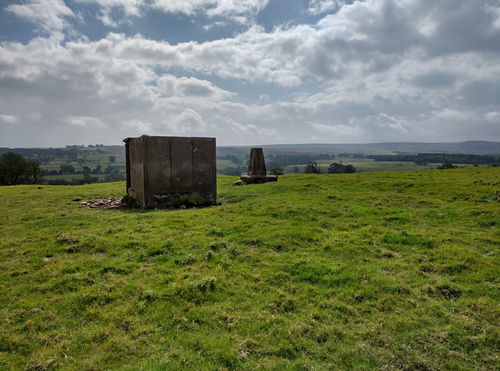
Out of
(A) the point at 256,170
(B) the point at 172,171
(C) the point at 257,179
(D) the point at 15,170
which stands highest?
(B) the point at 172,171

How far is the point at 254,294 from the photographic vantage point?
630cm

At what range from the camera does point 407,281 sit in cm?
675

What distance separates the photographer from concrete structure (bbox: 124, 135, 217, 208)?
16.5 m

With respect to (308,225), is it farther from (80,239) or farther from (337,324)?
(80,239)

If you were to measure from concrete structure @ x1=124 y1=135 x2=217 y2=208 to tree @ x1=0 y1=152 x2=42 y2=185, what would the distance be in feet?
146

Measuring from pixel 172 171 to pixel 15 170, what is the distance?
4772 cm

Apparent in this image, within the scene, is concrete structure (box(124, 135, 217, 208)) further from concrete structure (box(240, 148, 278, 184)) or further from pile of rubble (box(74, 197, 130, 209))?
concrete structure (box(240, 148, 278, 184))

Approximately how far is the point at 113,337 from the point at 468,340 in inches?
217

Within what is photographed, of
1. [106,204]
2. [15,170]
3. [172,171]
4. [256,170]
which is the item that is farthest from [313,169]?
[15,170]

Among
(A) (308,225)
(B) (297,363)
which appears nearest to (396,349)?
(B) (297,363)

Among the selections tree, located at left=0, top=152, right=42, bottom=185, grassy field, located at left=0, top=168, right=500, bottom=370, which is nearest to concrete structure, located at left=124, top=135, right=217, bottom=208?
grassy field, located at left=0, top=168, right=500, bottom=370

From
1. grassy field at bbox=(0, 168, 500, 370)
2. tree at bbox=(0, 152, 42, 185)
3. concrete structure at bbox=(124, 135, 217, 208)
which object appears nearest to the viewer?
grassy field at bbox=(0, 168, 500, 370)

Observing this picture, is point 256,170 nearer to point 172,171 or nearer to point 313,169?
point 172,171

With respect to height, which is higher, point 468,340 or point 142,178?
point 142,178
